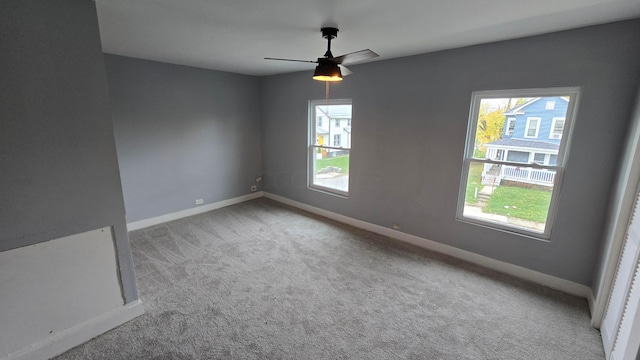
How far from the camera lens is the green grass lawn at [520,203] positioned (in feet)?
8.73

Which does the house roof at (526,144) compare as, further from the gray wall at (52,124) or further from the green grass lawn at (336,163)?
the gray wall at (52,124)

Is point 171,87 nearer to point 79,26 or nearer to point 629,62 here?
point 79,26

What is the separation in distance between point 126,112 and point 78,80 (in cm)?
210

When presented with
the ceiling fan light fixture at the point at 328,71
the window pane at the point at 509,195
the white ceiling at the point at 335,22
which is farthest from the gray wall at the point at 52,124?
the window pane at the point at 509,195

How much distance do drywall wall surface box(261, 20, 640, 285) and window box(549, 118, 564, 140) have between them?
0.13 meters

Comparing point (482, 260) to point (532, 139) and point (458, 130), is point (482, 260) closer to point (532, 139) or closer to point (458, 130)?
point (532, 139)

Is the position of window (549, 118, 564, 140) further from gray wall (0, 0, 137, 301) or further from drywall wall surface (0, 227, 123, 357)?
drywall wall surface (0, 227, 123, 357)

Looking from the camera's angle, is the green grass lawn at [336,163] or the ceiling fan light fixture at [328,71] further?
the green grass lawn at [336,163]

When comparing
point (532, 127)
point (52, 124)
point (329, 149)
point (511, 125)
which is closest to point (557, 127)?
point (532, 127)

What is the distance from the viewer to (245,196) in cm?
524

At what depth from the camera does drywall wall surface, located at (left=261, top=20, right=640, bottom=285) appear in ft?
7.29

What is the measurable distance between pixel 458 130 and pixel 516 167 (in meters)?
0.69

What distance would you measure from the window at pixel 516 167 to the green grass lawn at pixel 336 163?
5.60 feet

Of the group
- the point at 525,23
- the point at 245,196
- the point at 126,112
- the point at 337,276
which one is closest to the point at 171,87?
the point at 126,112
